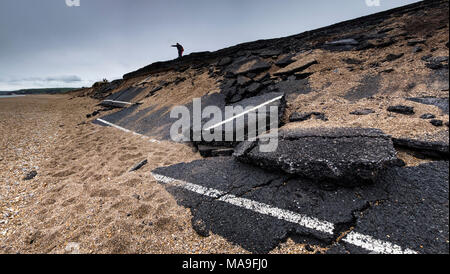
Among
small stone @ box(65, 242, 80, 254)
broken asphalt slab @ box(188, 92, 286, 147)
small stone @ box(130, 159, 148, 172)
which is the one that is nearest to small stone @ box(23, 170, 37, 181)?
small stone @ box(130, 159, 148, 172)

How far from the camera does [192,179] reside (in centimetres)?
313

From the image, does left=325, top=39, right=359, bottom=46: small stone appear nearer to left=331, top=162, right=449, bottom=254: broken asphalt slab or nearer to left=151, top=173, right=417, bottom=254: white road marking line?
left=331, top=162, right=449, bottom=254: broken asphalt slab

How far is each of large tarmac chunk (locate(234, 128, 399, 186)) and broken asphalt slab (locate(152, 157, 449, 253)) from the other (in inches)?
6.2

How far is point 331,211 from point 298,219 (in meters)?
0.36

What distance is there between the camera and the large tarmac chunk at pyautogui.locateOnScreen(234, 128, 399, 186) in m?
2.13

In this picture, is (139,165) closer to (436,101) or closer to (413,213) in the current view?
(413,213)

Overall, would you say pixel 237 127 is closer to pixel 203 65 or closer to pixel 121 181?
pixel 121 181

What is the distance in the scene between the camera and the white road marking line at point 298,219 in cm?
165

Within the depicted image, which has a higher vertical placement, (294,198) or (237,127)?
(237,127)

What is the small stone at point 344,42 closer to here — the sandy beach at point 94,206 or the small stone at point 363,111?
the small stone at point 363,111

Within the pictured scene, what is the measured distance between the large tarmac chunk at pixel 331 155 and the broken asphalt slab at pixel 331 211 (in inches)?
6.2

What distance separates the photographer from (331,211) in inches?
80.0

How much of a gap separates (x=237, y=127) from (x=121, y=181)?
2410 mm

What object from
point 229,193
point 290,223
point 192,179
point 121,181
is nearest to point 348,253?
point 290,223
